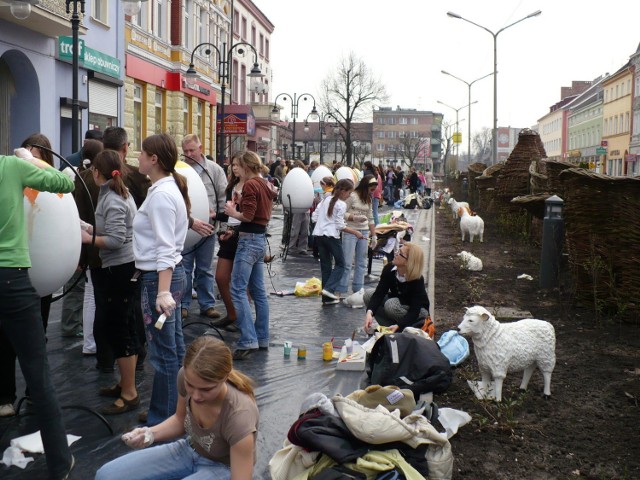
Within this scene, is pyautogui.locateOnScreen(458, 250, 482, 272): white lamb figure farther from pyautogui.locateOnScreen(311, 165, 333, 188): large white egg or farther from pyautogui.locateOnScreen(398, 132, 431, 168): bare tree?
pyautogui.locateOnScreen(398, 132, 431, 168): bare tree

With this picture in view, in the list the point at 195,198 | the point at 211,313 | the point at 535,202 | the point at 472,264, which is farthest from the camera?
the point at 472,264

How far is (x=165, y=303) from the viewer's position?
4.88 metres

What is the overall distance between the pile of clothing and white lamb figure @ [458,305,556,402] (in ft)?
4.87

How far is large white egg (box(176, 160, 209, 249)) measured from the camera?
760cm

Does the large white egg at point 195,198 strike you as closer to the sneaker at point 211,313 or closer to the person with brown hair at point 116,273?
the sneaker at point 211,313

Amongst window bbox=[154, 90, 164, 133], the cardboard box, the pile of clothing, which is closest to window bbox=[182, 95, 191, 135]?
window bbox=[154, 90, 164, 133]

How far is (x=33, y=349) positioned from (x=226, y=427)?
123 centimetres

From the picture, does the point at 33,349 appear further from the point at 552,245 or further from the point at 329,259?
the point at 552,245

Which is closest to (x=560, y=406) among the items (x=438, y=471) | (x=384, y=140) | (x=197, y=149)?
(x=438, y=471)

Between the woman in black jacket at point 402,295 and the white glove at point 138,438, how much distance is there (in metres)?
3.36

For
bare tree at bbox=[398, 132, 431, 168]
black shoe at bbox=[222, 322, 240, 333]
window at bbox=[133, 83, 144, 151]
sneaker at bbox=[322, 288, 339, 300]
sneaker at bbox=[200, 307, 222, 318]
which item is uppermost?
bare tree at bbox=[398, 132, 431, 168]

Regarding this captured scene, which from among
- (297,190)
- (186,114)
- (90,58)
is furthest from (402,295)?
(186,114)

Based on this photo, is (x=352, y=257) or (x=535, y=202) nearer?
(x=352, y=257)

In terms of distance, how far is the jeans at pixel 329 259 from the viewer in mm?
10336
